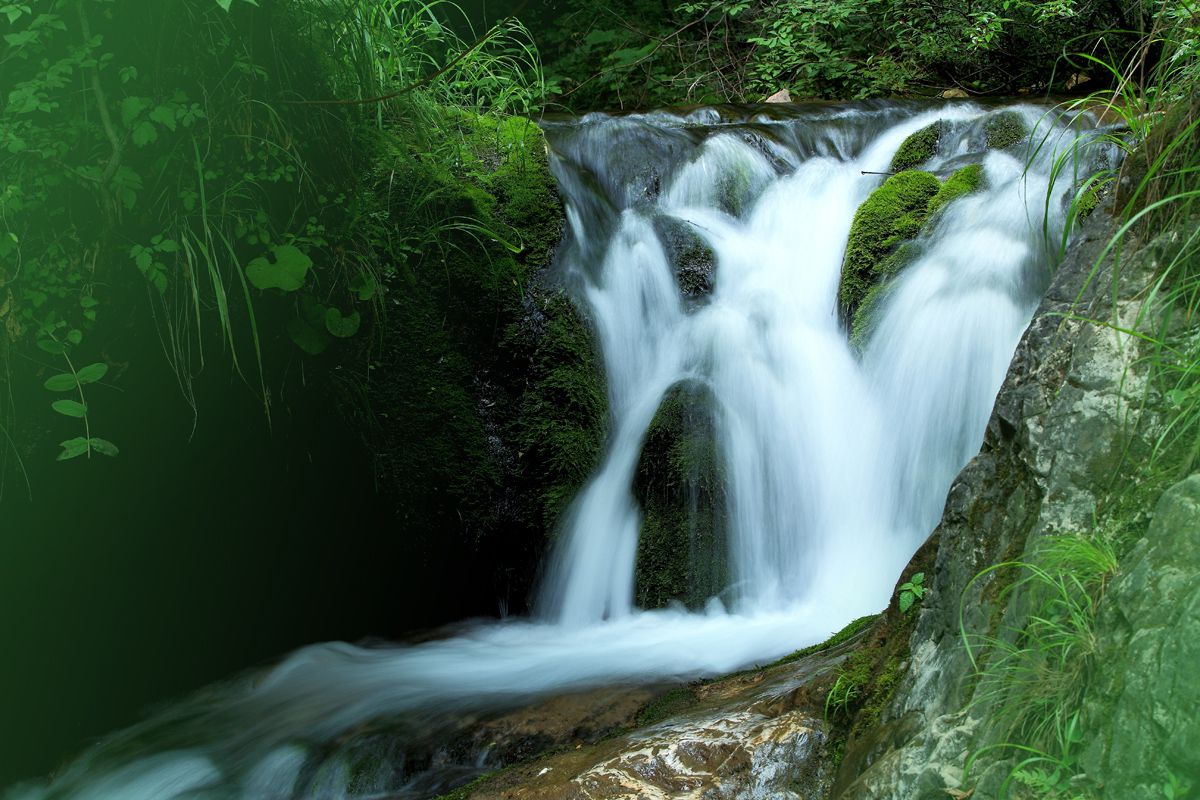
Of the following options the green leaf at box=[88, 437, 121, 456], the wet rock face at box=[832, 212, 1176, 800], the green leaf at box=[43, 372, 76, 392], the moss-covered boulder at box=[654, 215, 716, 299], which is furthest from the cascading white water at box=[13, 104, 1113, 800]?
the green leaf at box=[43, 372, 76, 392]

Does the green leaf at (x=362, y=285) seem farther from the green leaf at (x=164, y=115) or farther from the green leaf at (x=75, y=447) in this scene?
the green leaf at (x=75, y=447)

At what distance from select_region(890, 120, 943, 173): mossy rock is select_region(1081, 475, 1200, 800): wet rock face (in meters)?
4.76

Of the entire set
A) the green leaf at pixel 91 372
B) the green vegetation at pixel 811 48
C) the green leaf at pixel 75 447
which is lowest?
the green leaf at pixel 75 447

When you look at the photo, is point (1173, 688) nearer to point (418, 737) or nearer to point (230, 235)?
point (418, 737)

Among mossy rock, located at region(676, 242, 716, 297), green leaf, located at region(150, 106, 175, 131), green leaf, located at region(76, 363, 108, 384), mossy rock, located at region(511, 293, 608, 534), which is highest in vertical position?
mossy rock, located at region(676, 242, 716, 297)

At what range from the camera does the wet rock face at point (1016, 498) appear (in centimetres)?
137

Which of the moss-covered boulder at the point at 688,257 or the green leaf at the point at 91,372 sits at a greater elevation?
the moss-covered boulder at the point at 688,257

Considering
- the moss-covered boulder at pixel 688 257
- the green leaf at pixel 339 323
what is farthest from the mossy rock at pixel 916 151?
the green leaf at pixel 339 323

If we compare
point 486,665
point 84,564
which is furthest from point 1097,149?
point 84,564

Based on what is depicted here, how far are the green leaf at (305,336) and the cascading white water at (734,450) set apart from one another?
57.3 inches

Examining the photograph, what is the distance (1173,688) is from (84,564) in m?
3.81

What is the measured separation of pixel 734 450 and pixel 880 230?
1696 millimetres

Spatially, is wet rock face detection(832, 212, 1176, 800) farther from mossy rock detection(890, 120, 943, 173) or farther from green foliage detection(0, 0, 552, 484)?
mossy rock detection(890, 120, 943, 173)

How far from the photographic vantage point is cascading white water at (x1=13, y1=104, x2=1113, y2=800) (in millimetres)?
3049
